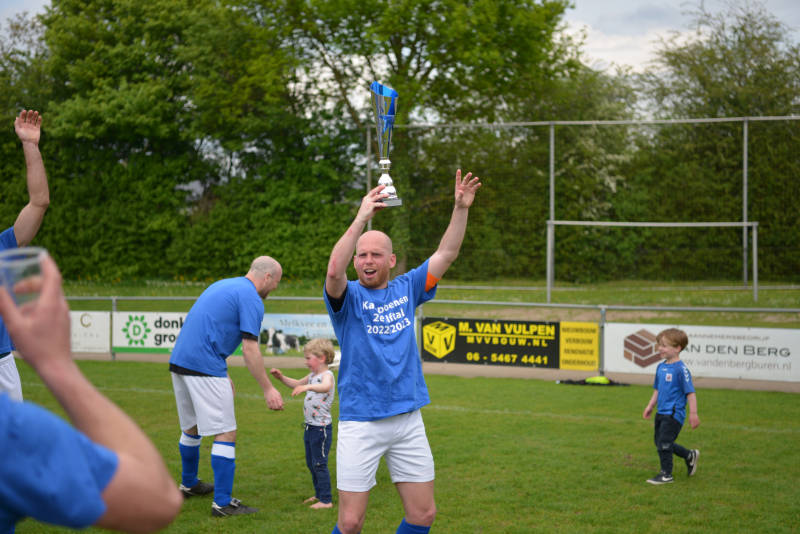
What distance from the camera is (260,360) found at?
6246 millimetres

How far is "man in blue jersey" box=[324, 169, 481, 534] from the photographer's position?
4.32m

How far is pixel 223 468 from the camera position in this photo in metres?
6.44

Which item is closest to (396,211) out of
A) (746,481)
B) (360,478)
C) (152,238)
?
(152,238)

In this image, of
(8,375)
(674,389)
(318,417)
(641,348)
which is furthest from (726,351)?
(8,375)

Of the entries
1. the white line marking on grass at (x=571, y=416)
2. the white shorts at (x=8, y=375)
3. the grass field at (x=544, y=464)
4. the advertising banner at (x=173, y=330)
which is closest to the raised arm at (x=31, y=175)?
the white shorts at (x=8, y=375)

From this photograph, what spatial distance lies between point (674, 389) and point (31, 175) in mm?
6218

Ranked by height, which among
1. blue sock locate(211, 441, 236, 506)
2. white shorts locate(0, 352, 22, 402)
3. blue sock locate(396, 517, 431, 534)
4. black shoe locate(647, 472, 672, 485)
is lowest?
black shoe locate(647, 472, 672, 485)

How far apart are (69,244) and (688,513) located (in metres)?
26.8

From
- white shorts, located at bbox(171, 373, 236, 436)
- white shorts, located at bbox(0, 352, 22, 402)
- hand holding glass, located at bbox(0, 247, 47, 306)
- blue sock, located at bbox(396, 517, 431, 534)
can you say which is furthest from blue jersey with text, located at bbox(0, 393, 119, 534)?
white shorts, located at bbox(171, 373, 236, 436)

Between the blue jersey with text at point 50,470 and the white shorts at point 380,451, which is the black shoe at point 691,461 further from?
the blue jersey with text at point 50,470

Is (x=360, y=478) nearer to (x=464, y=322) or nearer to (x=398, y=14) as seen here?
(x=464, y=322)

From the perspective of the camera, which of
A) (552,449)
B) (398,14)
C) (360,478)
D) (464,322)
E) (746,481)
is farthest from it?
(398,14)

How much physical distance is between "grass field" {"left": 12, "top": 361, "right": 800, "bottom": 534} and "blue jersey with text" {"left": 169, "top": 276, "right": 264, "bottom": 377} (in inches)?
55.3

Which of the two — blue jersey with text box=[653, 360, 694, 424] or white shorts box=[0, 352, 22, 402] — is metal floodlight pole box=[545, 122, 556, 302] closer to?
blue jersey with text box=[653, 360, 694, 424]
